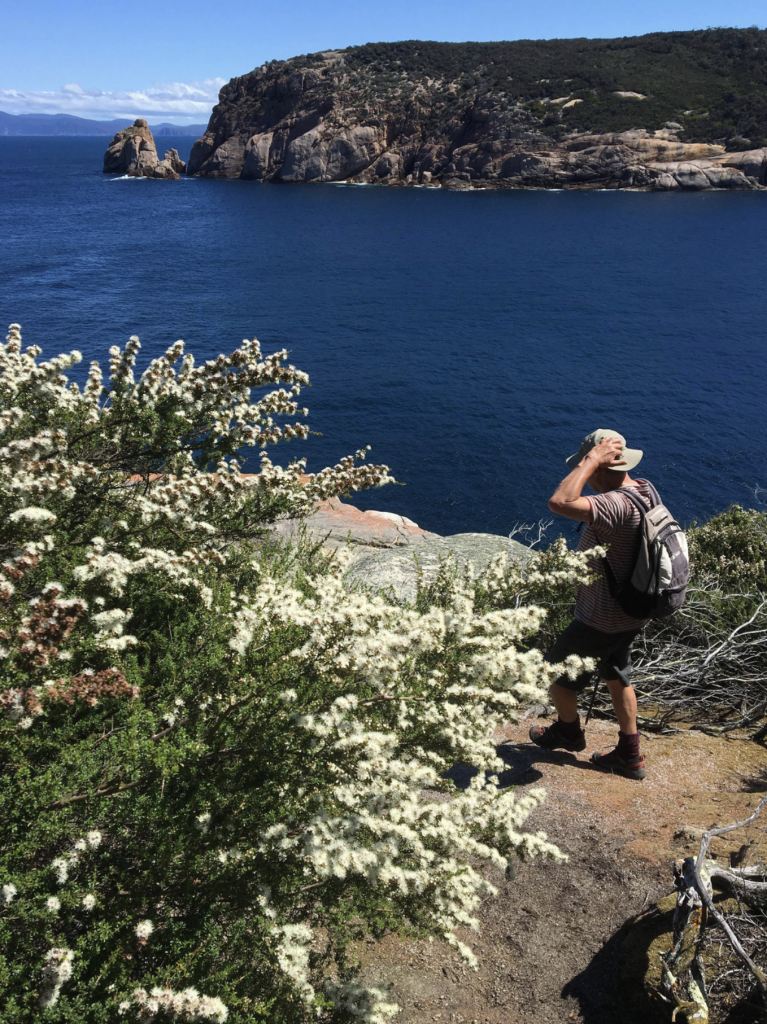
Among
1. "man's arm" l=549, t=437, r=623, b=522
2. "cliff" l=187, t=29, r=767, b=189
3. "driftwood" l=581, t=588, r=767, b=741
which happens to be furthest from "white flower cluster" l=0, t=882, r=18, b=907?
"cliff" l=187, t=29, r=767, b=189

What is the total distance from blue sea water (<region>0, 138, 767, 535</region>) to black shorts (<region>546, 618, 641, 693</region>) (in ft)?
59.5

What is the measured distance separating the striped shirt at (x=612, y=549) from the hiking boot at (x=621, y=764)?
1.08 meters

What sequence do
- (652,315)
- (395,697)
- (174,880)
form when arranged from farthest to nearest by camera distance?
(652,315) < (395,697) < (174,880)

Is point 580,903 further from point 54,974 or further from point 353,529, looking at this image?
point 353,529

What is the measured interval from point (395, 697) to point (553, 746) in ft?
9.28

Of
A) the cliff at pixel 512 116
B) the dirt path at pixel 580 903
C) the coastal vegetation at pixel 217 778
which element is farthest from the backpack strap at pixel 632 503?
the cliff at pixel 512 116

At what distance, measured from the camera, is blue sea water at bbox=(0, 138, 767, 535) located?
28016mm

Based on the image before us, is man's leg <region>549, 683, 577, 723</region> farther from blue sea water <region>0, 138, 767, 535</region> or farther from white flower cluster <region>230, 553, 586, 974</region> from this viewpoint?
blue sea water <region>0, 138, 767, 535</region>

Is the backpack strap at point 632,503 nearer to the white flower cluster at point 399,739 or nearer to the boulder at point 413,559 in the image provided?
the white flower cluster at point 399,739

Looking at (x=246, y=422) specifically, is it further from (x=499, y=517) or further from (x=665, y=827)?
(x=499, y=517)

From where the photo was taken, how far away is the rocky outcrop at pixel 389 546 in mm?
8023

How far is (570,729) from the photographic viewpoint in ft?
18.5

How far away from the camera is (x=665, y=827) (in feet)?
15.3

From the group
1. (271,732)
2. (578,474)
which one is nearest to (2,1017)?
(271,732)
